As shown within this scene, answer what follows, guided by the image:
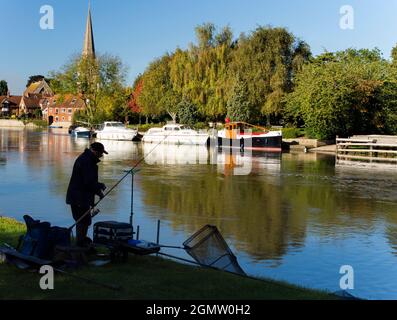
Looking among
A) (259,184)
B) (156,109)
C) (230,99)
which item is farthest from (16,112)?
(259,184)

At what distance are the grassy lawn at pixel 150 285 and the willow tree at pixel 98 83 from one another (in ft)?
289

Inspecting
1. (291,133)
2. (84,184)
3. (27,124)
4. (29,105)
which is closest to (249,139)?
(291,133)

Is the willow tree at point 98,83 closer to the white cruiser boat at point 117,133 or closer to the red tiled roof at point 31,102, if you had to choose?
the white cruiser boat at point 117,133

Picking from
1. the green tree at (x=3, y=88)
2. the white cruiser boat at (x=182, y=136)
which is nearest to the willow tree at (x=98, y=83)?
the white cruiser boat at (x=182, y=136)

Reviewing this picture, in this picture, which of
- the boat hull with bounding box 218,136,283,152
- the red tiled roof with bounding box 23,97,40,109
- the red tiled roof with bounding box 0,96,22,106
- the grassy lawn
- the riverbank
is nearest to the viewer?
the grassy lawn

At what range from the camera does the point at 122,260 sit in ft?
31.3

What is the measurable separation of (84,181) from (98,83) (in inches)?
3425

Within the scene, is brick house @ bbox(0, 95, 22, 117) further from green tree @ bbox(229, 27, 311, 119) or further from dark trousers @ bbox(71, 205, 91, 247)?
dark trousers @ bbox(71, 205, 91, 247)

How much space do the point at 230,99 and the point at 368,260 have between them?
5307cm

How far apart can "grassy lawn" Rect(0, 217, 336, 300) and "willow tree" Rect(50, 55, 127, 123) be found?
88.0 meters

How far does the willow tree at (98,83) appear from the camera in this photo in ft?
311

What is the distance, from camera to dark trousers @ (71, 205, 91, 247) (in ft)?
32.7

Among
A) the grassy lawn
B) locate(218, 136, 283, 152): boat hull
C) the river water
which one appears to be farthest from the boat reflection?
the grassy lawn

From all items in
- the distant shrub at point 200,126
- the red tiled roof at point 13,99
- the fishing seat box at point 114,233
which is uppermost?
the red tiled roof at point 13,99
